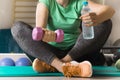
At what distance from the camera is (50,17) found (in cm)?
175

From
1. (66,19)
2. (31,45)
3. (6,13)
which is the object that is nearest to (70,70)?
(31,45)

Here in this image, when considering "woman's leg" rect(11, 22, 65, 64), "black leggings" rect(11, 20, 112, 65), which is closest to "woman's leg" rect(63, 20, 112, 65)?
"black leggings" rect(11, 20, 112, 65)

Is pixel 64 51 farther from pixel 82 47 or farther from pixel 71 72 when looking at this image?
→ pixel 71 72

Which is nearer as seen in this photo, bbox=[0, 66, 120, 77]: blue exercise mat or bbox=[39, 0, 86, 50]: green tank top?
bbox=[0, 66, 120, 77]: blue exercise mat

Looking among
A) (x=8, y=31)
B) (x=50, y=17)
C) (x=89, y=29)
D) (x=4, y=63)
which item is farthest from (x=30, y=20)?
(x=89, y=29)

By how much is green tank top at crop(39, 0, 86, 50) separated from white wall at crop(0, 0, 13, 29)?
2.99ft

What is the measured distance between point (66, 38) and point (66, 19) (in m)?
0.11

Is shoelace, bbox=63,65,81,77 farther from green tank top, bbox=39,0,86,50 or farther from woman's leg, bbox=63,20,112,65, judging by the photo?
green tank top, bbox=39,0,86,50

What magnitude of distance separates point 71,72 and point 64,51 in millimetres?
264

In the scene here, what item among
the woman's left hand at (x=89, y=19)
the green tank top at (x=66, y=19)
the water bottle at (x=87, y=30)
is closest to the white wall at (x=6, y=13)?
the green tank top at (x=66, y=19)

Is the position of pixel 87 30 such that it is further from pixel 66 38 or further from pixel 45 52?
pixel 45 52

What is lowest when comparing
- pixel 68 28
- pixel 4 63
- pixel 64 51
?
pixel 4 63

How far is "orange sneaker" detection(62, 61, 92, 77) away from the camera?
148cm

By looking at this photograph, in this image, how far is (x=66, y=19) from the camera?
175 centimetres
